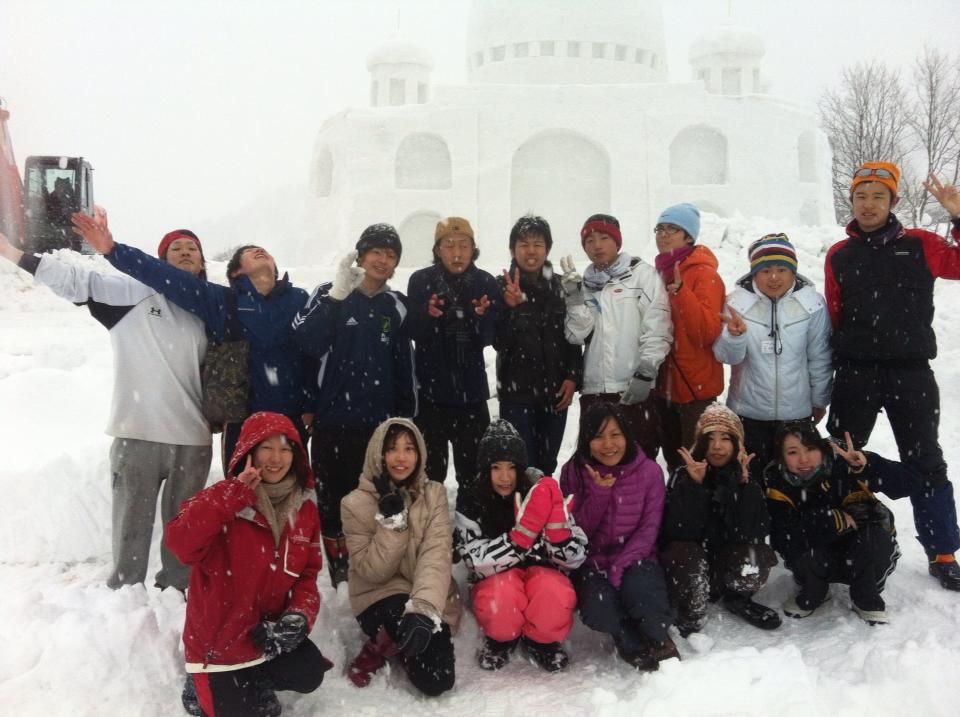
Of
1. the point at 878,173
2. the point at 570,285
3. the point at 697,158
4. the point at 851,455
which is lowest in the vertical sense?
the point at 851,455

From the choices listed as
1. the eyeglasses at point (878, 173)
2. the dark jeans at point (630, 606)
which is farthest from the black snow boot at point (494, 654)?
the eyeglasses at point (878, 173)

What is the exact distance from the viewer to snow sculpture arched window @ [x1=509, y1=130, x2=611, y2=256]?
22.8 meters

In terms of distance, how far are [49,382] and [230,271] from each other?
3.23 metres

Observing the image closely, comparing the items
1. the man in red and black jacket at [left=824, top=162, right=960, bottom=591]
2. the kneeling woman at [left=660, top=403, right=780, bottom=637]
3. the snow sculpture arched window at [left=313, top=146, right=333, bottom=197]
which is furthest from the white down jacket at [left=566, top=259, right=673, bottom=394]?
the snow sculpture arched window at [left=313, top=146, right=333, bottom=197]

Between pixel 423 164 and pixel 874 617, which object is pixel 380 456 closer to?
pixel 874 617

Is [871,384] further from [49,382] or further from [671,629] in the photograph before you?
[49,382]

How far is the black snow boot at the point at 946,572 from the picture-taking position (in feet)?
13.4

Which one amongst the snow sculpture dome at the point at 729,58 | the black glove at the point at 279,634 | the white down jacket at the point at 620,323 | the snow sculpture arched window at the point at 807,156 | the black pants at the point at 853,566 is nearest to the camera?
the black glove at the point at 279,634

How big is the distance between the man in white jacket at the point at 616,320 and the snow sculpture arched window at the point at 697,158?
64.4ft

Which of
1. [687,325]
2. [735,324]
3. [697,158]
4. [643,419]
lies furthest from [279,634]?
[697,158]

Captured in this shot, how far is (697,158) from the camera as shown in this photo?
2325cm

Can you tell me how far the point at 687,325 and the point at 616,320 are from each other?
16.0 inches

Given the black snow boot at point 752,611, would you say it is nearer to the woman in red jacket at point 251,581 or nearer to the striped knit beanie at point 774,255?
the striped knit beanie at point 774,255

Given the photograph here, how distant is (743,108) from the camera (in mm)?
22578
